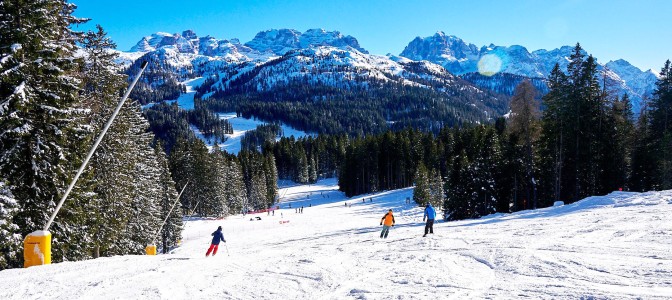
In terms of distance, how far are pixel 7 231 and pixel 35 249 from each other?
2.54 meters

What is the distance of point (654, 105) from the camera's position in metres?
44.2

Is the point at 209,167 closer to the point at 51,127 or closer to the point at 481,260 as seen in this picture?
the point at 51,127

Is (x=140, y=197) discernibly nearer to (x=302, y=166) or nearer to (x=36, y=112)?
(x=36, y=112)

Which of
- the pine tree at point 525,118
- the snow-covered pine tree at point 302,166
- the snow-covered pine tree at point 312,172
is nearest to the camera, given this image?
the pine tree at point 525,118

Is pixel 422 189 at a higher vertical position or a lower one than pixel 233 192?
higher

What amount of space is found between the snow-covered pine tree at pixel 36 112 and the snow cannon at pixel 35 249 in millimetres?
3883

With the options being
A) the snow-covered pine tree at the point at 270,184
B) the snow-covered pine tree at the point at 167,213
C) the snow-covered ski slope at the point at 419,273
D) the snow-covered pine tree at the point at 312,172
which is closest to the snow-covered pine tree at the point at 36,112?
the snow-covered ski slope at the point at 419,273

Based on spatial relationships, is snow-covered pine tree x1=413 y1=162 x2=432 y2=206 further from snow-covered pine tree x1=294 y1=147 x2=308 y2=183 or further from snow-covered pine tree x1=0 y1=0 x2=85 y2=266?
snow-covered pine tree x1=294 y1=147 x2=308 y2=183

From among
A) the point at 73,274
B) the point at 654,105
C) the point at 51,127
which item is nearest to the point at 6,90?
the point at 51,127

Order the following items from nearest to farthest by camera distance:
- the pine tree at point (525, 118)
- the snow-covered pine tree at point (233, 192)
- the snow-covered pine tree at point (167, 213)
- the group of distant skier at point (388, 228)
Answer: the group of distant skier at point (388, 228), the pine tree at point (525, 118), the snow-covered pine tree at point (167, 213), the snow-covered pine tree at point (233, 192)

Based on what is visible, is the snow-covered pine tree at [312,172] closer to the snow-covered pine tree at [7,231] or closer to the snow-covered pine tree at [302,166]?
the snow-covered pine tree at [302,166]

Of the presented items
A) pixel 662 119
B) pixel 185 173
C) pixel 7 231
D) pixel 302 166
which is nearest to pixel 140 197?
pixel 7 231

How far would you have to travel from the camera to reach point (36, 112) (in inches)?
612

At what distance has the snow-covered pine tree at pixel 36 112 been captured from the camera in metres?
14.6
